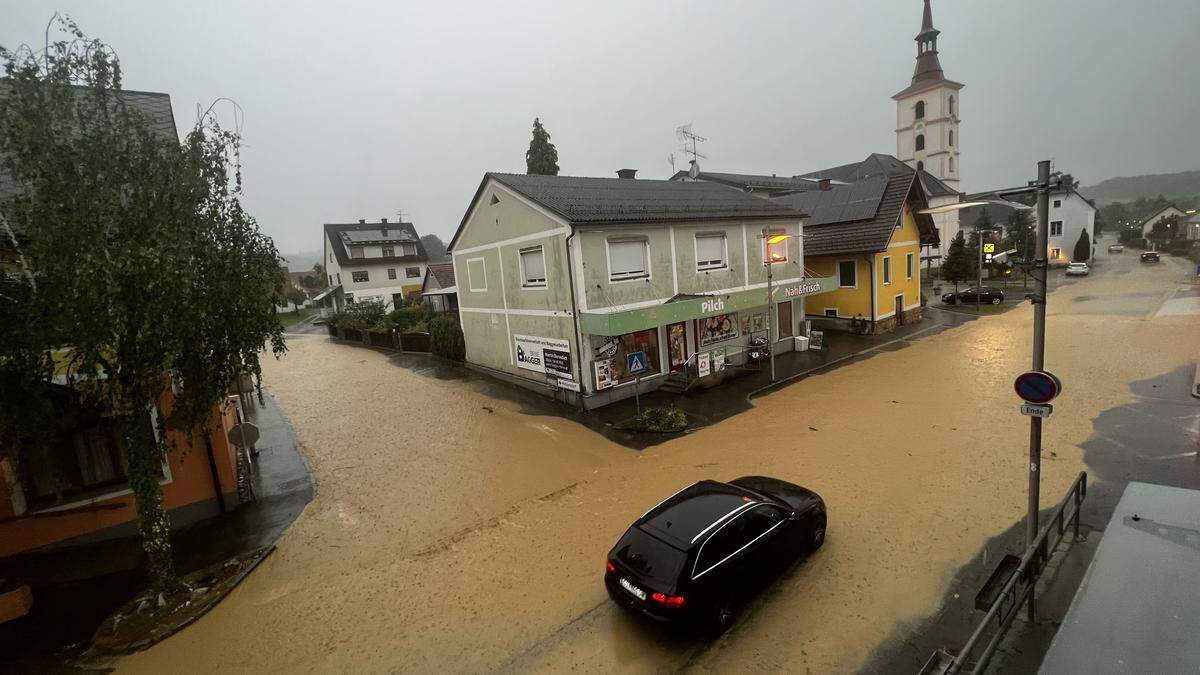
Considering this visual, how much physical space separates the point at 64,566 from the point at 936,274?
59.8 meters

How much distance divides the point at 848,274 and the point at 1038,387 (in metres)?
20.5

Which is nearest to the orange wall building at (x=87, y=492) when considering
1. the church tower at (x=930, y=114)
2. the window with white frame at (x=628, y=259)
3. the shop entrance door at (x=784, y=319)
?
the window with white frame at (x=628, y=259)

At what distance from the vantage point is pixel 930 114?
60.3m

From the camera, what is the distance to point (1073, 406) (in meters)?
12.7

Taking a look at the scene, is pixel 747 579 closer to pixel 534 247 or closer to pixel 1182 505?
pixel 1182 505

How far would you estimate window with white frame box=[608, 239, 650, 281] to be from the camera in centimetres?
1597

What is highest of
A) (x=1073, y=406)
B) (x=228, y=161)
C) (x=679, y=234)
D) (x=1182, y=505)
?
(x=228, y=161)

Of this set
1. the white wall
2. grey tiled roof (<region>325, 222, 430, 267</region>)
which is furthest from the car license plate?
the white wall

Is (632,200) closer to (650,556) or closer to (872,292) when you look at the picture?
(872,292)

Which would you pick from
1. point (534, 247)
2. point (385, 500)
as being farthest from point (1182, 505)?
point (534, 247)

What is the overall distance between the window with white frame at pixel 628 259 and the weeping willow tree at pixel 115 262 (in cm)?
1005

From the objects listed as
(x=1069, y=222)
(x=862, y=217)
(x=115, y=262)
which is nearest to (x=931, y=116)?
(x=1069, y=222)

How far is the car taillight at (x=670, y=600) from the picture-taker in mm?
5578

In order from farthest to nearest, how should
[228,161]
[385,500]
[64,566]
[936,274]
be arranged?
[936,274]
[385,500]
[64,566]
[228,161]
